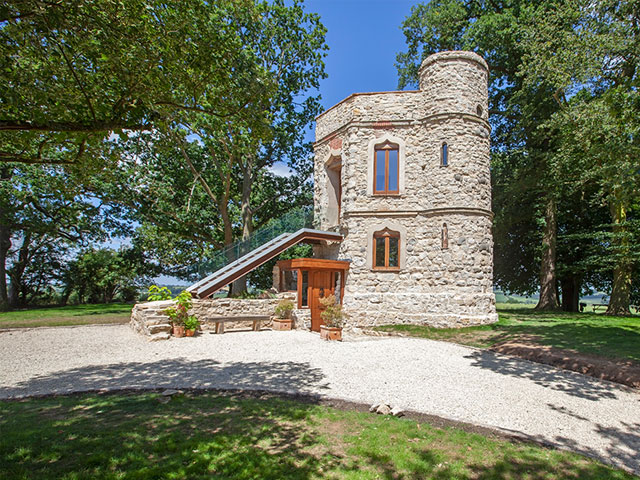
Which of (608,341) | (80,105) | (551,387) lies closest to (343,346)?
(551,387)

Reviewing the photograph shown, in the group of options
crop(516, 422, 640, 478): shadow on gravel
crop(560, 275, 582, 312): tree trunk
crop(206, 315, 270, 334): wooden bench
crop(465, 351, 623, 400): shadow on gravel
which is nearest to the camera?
crop(516, 422, 640, 478): shadow on gravel

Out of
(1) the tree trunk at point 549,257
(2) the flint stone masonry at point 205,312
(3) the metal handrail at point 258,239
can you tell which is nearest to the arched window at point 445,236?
(3) the metal handrail at point 258,239

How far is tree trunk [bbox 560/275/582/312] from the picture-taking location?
Answer: 20.6 metres

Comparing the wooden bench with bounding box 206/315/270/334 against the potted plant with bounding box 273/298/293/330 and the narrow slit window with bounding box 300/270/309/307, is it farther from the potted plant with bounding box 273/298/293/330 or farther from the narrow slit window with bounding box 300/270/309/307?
the narrow slit window with bounding box 300/270/309/307

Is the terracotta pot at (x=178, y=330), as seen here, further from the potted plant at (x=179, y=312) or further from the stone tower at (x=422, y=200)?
the stone tower at (x=422, y=200)

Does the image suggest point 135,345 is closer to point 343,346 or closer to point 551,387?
point 343,346

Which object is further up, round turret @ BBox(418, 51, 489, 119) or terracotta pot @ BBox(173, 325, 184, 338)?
round turret @ BBox(418, 51, 489, 119)

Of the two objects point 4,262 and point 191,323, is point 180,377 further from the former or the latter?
point 4,262

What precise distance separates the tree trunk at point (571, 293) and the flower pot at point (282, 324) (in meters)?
16.3

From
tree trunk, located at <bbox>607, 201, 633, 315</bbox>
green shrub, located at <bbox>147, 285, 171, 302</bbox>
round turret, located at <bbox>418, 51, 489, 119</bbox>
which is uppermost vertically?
round turret, located at <bbox>418, 51, 489, 119</bbox>

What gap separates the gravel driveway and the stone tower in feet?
10.8

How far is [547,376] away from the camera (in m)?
7.35

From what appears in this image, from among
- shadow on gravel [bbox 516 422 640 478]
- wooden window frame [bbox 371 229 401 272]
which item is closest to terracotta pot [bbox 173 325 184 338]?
Result: wooden window frame [bbox 371 229 401 272]

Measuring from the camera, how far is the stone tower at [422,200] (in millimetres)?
13312
